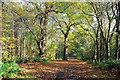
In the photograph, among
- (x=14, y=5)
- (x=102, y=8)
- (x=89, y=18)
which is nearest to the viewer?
(x=14, y=5)

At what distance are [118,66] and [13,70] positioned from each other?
5.39 meters

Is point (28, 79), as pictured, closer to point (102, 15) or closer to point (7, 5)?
point (7, 5)

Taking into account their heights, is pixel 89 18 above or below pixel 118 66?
above

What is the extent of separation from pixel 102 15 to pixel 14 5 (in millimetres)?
6483

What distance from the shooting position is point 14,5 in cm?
658

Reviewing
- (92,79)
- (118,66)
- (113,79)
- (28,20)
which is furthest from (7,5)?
(118,66)

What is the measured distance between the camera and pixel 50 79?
4.60m

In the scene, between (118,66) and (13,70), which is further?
(118,66)

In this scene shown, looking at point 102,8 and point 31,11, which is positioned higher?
point 102,8

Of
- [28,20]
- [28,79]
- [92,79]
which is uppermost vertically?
[28,20]

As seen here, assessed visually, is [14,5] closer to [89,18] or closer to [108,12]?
[108,12]

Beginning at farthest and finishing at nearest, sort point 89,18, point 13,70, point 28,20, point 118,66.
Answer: point 89,18, point 28,20, point 118,66, point 13,70

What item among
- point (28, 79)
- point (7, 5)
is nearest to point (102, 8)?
point (7, 5)

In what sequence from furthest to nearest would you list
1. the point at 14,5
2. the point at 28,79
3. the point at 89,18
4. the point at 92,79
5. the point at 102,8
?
the point at 89,18 → the point at 102,8 → the point at 14,5 → the point at 92,79 → the point at 28,79
